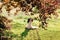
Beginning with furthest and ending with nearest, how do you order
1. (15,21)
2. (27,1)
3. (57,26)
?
(15,21) → (57,26) → (27,1)

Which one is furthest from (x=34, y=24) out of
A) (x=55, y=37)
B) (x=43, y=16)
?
(x=43, y=16)

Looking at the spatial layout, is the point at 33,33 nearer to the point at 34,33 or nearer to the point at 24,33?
the point at 34,33

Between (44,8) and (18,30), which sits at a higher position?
(44,8)

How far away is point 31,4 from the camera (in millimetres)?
5215

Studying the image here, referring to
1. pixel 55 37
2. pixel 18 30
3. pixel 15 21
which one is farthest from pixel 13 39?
pixel 15 21

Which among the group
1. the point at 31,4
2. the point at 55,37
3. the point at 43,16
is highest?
the point at 31,4

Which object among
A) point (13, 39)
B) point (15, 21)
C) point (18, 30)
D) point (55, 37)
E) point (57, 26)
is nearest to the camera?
point (13, 39)

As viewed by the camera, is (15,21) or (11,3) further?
(15,21)

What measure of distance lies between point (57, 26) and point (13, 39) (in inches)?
105

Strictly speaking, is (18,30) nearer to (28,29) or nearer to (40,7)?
(28,29)

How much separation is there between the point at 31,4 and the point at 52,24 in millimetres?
5047

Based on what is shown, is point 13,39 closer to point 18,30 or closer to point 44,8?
point 18,30

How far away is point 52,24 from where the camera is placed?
10.1m

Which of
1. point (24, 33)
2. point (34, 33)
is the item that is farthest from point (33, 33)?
point (24, 33)
